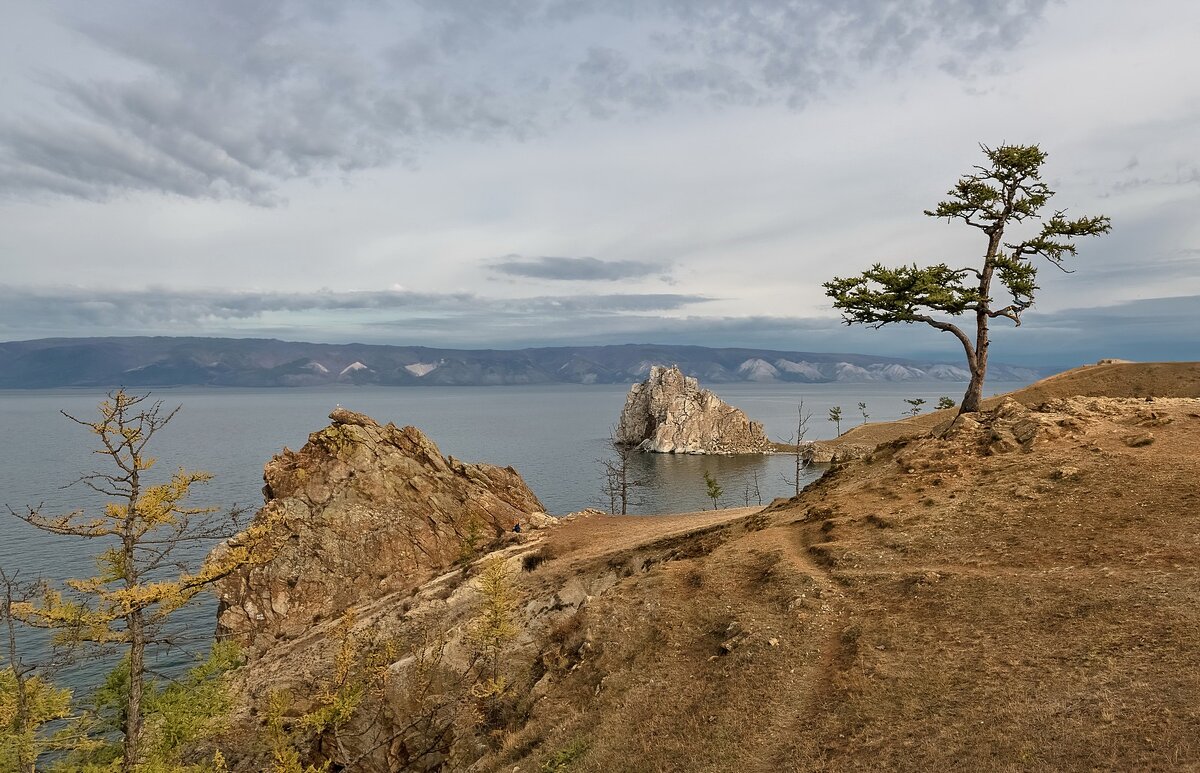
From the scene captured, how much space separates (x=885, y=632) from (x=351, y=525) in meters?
43.1

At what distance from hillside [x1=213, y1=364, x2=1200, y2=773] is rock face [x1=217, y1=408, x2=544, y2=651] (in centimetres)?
824

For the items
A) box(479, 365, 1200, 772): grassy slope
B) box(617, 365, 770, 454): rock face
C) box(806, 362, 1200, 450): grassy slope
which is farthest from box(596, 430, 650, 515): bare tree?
box(479, 365, 1200, 772): grassy slope

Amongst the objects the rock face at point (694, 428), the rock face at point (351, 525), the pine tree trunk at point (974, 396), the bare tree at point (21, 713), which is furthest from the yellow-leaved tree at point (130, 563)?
the rock face at point (694, 428)

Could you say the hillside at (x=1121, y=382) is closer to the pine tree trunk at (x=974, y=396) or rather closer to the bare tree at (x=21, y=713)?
the pine tree trunk at (x=974, y=396)

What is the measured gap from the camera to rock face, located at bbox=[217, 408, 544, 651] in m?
48.4

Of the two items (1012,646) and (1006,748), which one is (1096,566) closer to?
(1012,646)

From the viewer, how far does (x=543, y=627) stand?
34938mm

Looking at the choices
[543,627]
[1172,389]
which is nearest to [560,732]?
[543,627]

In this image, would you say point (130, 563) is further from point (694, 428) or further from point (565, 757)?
point (694, 428)

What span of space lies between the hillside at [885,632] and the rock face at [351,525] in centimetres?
824

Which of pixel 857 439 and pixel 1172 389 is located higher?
pixel 1172 389

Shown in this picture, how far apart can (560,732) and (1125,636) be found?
727 inches

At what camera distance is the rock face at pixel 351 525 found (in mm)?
48406

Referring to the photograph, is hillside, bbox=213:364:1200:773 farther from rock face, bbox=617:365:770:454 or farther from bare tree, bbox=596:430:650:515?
rock face, bbox=617:365:770:454
